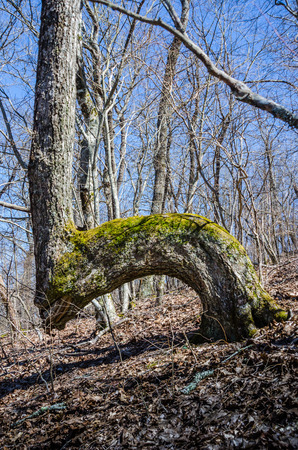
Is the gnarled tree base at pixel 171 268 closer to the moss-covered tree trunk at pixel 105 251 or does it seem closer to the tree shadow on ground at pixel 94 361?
the moss-covered tree trunk at pixel 105 251

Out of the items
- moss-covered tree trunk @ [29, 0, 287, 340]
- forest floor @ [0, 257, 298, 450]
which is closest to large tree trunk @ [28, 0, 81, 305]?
moss-covered tree trunk @ [29, 0, 287, 340]

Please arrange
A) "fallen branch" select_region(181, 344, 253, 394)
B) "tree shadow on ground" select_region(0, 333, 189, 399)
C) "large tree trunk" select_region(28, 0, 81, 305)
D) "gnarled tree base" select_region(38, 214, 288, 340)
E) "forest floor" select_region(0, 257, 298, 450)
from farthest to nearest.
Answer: "tree shadow on ground" select_region(0, 333, 189, 399)
"large tree trunk" select_region(28, 0, 81, 305)
"gnarled tree base" select_region(38, 214, 288, 340)
"fallen branch" select_region(181, 344, 253, 394)
"forest floor" select_region(0, 257, 298, 450)

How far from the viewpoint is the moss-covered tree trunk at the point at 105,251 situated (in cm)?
317

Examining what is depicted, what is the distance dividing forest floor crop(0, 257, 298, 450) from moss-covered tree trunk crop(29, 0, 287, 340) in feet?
1.49

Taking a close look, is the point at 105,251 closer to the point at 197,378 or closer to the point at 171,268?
the point at 171,268

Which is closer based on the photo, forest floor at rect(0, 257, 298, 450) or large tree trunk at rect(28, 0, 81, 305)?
forest floor at rect(0, 257, 298, 450)

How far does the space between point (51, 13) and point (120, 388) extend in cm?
483

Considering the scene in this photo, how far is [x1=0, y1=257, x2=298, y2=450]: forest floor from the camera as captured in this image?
5.84 feet

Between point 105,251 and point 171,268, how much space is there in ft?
2.80

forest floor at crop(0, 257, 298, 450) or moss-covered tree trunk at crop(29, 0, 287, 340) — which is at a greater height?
moss-covered tree trunk at crop(29, 0, 287, 340)

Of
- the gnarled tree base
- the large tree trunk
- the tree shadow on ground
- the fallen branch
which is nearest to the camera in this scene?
the fallen branch

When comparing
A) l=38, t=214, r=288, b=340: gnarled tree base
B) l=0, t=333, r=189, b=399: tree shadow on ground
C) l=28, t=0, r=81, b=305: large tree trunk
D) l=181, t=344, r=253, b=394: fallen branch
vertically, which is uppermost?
l=28, t=0, r=81, b=305: large tree trunk

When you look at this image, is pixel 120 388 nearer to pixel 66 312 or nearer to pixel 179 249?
pixel 66 312

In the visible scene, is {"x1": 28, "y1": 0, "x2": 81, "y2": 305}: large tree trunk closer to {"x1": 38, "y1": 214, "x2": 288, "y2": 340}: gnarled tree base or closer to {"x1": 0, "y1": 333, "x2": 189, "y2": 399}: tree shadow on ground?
{"x1": 38, "y1": 214, "x2": 288, "y2": 340}: gnarled tree base
